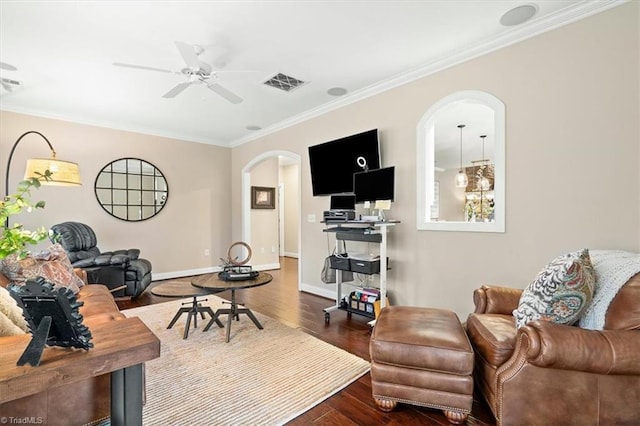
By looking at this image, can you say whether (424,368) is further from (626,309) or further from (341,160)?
(341,160)

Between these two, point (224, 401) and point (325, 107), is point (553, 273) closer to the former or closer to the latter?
point (224, 401)

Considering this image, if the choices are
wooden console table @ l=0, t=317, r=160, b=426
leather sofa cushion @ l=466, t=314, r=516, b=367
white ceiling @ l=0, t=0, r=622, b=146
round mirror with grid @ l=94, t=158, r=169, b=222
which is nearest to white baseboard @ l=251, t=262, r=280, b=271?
round mirror with grid @ l=94, t=158, r=169, b=222

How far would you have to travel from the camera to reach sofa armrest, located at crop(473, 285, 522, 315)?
7.46 ft

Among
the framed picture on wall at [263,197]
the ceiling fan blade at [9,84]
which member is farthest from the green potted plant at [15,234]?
the framed picture on wall at [263,197]

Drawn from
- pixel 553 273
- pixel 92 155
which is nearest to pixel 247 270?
pixel 553 273

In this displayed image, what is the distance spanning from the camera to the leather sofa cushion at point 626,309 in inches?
60.5

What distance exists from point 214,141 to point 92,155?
7.00ft

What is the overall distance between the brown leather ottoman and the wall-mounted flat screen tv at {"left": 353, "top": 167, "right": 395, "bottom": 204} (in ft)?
5.63

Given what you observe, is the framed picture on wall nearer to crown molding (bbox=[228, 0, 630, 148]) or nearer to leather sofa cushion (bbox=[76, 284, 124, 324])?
crown molding (bbox=[228, 0, 630, 148])

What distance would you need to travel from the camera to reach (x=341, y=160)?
4.13m

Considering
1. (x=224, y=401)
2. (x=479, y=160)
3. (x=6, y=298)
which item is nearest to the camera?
(x=6, y=298)

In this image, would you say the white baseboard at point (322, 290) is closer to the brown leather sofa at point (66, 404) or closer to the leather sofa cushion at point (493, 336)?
the leather sofa cushion at point (493, 336)

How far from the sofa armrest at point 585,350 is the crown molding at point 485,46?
92.4 inches

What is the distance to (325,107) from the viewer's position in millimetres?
4430
